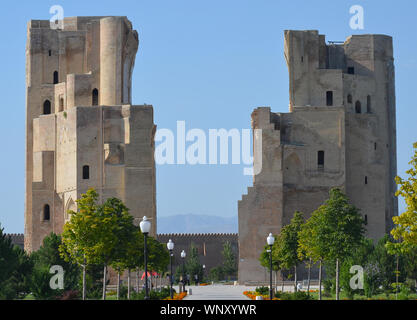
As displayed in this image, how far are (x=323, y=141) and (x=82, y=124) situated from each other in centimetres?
1707

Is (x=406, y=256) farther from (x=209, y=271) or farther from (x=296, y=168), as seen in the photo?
(x=209, y=271)

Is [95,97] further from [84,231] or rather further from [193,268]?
[84,231]

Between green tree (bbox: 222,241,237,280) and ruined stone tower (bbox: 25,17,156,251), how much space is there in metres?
13.3

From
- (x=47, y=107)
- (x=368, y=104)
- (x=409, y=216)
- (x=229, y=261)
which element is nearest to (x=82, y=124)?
(x=47, y=107)

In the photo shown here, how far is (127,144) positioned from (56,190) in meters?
7.00

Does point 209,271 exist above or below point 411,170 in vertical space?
below

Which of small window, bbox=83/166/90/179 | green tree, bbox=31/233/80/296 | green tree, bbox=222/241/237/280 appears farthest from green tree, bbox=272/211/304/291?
green tree, bbox=222/241/237/280

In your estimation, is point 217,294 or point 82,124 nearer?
point 217,294

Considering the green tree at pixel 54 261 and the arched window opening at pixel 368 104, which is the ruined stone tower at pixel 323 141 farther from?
the green tree at pixel 54 261

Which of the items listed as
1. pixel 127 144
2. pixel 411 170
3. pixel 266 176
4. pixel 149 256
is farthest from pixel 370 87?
pixel 411 170

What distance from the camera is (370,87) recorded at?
65062mm

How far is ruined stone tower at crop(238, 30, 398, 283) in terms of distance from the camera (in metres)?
59.9

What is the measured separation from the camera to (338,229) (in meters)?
31.3

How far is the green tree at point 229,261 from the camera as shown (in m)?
70.9
